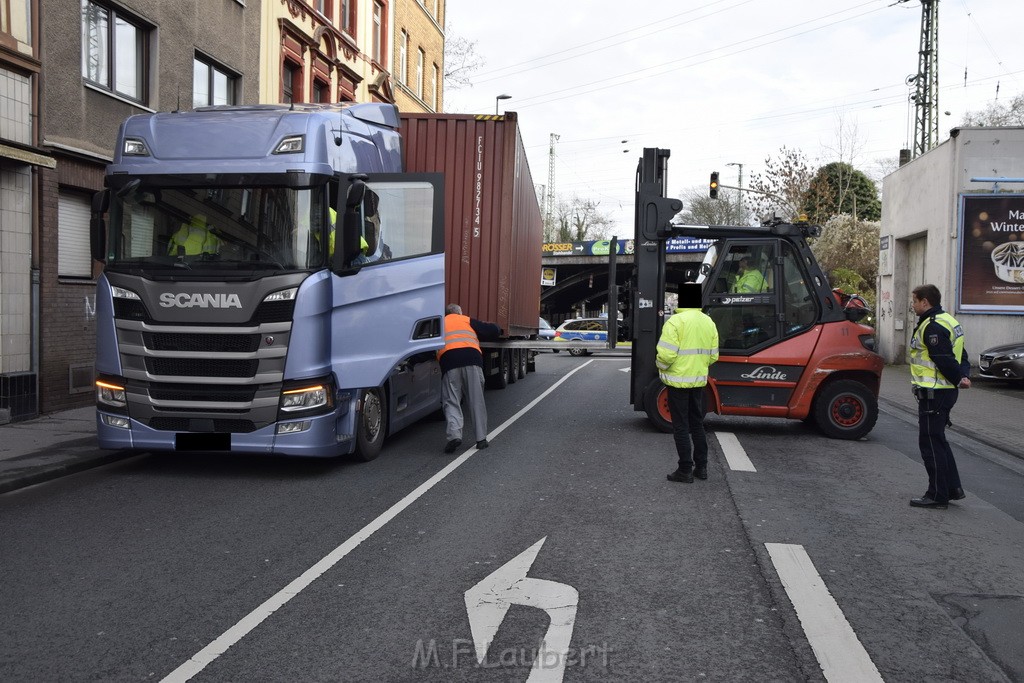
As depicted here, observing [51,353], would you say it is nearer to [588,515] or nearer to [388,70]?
[588,515]

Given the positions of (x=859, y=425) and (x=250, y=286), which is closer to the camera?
(x=250, y=286)

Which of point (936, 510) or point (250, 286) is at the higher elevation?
point (250, 286)

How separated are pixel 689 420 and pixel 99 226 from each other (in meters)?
5.52

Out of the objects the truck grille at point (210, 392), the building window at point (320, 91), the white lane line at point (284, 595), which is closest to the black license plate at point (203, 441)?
the truck grille at point (210, 392)

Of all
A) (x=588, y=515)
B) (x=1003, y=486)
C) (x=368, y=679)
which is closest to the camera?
(x=368, y=679)

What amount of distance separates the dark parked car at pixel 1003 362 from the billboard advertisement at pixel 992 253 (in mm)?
2343

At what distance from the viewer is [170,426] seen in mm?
7992

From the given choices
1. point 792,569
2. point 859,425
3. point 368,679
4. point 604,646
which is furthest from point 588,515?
point 859,425

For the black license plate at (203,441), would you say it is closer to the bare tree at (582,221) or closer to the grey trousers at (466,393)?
the grey trousers at (466,393)

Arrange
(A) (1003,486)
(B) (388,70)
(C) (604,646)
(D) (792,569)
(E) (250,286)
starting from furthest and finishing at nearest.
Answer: (B) (388,70) → (A) (1003,486) → (E) (250,286) → (D) (792,569) → (C) (604,646)

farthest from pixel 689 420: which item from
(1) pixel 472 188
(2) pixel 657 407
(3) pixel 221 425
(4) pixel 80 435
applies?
(4) pixel 80 435

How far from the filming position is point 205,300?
774 cm

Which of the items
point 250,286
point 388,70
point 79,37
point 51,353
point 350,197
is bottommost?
point 51,353

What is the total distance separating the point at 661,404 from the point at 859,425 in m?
2.35
